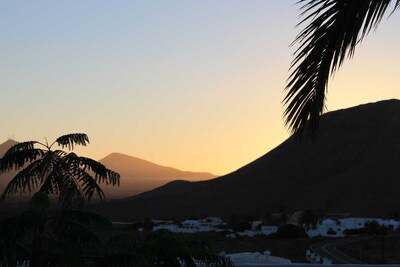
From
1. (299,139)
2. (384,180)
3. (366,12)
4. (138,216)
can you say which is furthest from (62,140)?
(138,216)

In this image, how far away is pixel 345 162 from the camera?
103 m

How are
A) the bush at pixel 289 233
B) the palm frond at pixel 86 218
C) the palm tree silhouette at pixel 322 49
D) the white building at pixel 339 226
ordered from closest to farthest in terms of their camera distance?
the palm tree silhouette at pixel 322 49 → the palm frond at pixel 86 218 → the bush at pixel 289 233 → the white building at pixel 339 226

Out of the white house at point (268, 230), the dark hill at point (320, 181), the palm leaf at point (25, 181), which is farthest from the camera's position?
the dark hill at point (320, 181)

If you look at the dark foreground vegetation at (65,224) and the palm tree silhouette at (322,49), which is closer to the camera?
the palm tree silhouette at (322,49)

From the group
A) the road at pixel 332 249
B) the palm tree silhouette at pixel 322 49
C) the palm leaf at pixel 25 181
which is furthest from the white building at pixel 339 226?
the palm tree silhouette at pixel 322 49

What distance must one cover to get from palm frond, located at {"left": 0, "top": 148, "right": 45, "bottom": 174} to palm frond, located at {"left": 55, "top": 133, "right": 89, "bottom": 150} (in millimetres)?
211

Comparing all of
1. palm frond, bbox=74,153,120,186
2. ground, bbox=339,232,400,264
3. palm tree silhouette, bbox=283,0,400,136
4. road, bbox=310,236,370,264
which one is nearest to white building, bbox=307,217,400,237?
road, bbox=310,236,370,264

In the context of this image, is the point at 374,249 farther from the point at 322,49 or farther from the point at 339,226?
the point at 322,49

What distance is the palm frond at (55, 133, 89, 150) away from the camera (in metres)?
6.49

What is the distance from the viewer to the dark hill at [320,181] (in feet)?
289

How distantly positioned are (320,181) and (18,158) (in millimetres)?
93495

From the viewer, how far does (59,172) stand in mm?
6324

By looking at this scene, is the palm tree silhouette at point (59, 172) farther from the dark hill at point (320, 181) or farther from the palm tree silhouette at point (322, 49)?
the dark hill at point (320, 181)

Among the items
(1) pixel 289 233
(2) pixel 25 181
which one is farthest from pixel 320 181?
(2) pixel 25 181
